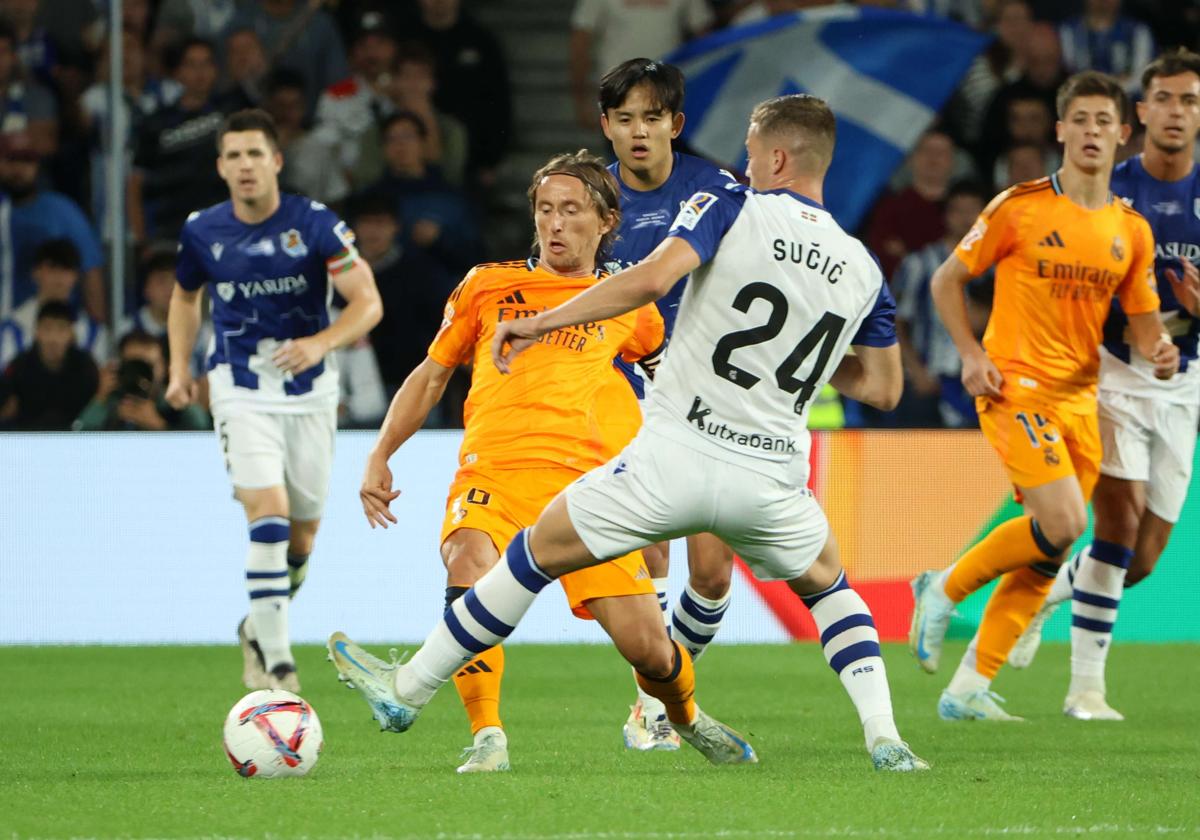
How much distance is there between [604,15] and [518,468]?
28.5ft

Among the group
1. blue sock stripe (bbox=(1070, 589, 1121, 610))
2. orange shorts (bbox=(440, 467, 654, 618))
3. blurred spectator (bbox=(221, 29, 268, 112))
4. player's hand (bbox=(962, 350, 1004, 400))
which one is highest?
blurred spectator (bbox=(221, 29, 268, 112))

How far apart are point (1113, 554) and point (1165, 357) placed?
87 centimetres

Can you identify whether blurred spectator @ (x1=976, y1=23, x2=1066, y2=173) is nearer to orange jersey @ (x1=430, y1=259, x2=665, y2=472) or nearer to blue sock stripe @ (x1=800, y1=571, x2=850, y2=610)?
orange jersey @ (x1=430, y1=259, x2=665, y2=472)

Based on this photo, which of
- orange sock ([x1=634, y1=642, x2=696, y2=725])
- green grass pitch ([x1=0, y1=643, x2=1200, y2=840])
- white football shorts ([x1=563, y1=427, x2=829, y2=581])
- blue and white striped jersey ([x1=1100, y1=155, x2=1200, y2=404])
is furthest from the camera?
blue and white striped jersey ([x1=1100, y1=155, x2=1200, y2=404])

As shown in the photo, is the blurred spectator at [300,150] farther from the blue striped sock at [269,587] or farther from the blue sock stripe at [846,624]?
the blue sock stripe at [846,624]

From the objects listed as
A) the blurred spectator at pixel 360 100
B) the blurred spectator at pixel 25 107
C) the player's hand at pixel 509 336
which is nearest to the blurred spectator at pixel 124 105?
the blurred spectator at pixel 25 107

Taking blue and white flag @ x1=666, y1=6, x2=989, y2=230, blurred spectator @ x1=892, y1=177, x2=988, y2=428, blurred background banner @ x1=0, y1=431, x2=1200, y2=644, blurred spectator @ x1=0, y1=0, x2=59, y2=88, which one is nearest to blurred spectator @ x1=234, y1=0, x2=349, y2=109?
blurred spectator @ x1=0, y1=0, x2=59, y2=88

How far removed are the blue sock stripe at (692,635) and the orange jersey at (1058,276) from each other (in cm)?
166

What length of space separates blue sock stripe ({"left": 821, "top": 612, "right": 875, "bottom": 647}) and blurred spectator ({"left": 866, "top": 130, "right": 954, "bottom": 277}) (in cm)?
780

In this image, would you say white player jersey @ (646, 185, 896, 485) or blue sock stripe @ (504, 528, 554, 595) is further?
blue sock stripe @ (504, 528, 554, 595)

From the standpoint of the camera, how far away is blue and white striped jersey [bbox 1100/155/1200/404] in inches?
302

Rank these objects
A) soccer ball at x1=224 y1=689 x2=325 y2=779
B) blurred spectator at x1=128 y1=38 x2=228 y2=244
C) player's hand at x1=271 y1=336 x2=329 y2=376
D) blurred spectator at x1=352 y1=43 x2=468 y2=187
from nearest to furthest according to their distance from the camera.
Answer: soccer ball at x1=224 y1=689 x2=325 y2=779, player's hand at x1=271 y1=336 x2=329 y2=376, blurred spectator at x1=128 y1=38 x2=228 y2=244, blurred spectator at x1=352 y1=43 x2=468 y2=187

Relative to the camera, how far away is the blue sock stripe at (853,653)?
533 cm

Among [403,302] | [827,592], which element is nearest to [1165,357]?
[827,592]
